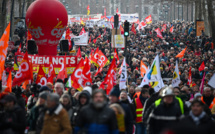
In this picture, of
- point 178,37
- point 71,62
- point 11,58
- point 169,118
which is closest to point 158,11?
point 178,37

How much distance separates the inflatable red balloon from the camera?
1686cm

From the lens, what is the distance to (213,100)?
441 inches

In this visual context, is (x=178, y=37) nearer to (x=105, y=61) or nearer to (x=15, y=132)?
(x=105, y=61)

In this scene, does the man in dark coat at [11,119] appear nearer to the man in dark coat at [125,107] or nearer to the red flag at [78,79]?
the man in dark coat at [125,107]

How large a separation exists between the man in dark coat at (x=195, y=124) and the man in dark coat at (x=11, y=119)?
2.54 m

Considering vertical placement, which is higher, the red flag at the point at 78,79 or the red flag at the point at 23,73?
the red flag at the point at 23,73

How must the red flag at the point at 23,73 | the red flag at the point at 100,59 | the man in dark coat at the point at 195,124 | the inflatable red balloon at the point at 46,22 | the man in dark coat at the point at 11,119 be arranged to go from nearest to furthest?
the man in dark coat at the point at 195,124, the man in dark coat at the point at 11,119, the red flag at the point at 23,73, the inflatable red balloon at the point at 46,22, the red flag at the point at 100,59

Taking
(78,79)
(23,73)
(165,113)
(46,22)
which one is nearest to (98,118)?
(165,113)

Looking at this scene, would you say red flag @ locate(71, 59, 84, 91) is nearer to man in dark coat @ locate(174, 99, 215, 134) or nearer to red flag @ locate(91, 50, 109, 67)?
man in dark coat @ locate(174, 99, 215, 134)

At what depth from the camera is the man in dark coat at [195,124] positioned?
4185 millimetres

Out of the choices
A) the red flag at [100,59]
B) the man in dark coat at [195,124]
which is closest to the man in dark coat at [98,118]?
the man in dark coat at [195,124]

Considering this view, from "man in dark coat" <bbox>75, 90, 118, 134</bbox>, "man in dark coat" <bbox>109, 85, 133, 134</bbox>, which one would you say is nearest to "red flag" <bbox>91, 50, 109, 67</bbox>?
"man in dark coat" <bbox>109, 85, 133, 134</bbox>

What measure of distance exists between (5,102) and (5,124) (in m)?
0.40

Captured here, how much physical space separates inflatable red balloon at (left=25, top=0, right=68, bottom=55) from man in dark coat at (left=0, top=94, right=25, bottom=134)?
9294mm
